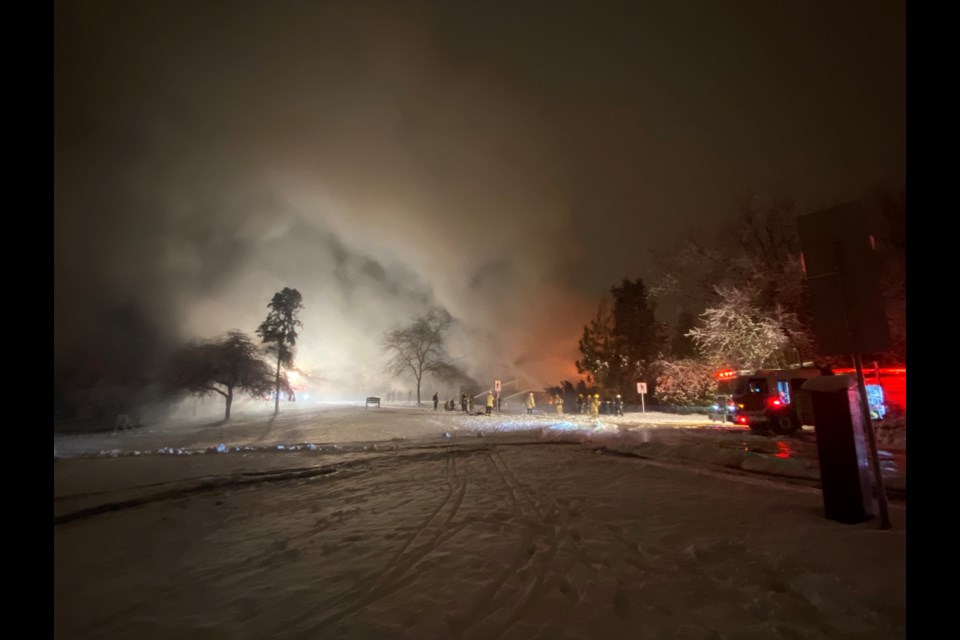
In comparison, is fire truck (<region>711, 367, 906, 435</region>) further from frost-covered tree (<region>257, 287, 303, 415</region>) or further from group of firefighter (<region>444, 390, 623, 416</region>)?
frost-covered tree (<region>257, 287, 303, 415</region>)

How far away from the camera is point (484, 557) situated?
4258 mm

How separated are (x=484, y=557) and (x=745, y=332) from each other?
20.6m

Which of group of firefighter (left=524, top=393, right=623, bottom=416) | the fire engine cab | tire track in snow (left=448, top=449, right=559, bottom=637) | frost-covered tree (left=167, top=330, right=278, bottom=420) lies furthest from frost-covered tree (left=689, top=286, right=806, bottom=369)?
frost-covered tree (left=167, top=330, right=278, bottom=420)

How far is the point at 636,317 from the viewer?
45.2 m

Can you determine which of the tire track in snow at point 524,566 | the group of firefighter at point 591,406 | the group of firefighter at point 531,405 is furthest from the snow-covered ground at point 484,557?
the group of firefighter at point 591,406

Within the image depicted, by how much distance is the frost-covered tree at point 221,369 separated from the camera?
1329 inches

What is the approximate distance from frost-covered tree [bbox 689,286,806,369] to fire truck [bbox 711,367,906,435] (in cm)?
107

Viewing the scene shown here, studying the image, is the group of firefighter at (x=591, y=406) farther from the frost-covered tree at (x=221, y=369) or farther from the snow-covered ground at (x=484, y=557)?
the frost-covered tree at (x=221, y=369)

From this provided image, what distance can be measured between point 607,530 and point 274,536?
475 cm

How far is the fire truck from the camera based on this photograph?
18.2 m

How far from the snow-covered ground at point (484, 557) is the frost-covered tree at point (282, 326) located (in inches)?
1289

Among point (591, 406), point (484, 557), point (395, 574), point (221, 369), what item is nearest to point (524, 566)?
point (484, 557)
